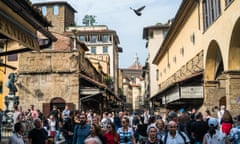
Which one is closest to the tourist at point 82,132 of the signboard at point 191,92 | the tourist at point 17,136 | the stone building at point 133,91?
the tourist at point 17,136

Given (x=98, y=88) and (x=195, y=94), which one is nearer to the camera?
(x=195, y=94)

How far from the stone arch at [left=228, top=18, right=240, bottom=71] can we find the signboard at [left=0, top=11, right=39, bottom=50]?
34.2ft

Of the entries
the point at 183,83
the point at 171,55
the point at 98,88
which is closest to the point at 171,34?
the point at 171,55

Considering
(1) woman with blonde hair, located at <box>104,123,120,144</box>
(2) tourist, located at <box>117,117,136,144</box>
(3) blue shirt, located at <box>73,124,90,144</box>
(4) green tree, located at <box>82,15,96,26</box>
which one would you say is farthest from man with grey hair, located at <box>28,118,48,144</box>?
(4) green tree, located at <box>82,15,96,26</box>

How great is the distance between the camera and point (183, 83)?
849 inches

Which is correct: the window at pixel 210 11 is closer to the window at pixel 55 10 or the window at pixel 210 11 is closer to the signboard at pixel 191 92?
the signboard at pixel 191 92

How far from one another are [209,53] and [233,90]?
461 cm

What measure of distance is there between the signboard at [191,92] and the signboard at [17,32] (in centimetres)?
1518

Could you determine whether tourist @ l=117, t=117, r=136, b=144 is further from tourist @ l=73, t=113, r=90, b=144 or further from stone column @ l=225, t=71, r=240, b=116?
stone column @ l=225, t=71, r=240, b=116

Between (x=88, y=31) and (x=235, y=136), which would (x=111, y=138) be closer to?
(x=235, y=136)

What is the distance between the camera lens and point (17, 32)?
595 cm

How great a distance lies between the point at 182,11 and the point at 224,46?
11171 mm

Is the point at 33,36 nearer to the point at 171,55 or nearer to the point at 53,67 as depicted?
the point at 53,67

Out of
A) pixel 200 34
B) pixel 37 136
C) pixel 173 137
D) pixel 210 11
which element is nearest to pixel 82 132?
pixel 37 136
